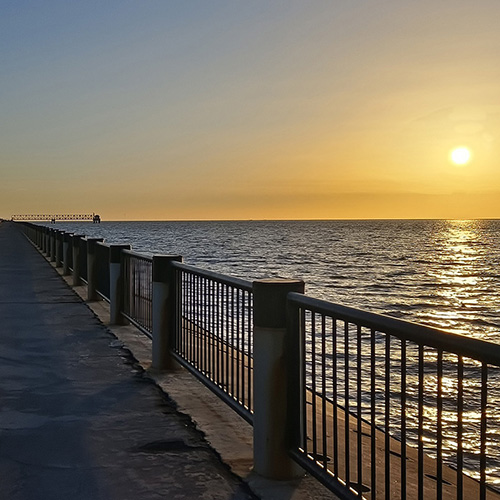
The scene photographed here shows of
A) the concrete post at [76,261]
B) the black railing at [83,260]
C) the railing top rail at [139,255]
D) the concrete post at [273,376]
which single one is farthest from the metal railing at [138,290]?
the concrete post at [76,261]

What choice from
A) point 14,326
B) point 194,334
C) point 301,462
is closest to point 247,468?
point 301,462

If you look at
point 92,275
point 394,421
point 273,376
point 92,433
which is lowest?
point 394,421

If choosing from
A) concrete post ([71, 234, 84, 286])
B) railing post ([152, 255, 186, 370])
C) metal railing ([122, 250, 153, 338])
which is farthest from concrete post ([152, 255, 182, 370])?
concrete post ([71, 234, 84, 286])

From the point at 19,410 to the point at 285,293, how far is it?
3394 mm

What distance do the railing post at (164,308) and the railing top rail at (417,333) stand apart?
4017mm

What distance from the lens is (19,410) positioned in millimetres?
7086

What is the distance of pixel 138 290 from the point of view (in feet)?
37.0

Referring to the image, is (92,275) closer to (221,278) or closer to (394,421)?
(394,421)

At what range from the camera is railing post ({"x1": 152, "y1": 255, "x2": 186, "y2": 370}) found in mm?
8688

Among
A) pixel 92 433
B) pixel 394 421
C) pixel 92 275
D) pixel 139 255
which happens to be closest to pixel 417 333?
pixel 92 433

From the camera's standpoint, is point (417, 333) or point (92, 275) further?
point (92, 275)

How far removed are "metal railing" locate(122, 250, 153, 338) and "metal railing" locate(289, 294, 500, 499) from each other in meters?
2.85

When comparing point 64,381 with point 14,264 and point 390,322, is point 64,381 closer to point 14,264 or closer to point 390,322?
point 390,322

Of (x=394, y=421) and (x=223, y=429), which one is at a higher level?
(x=223, y=429)
